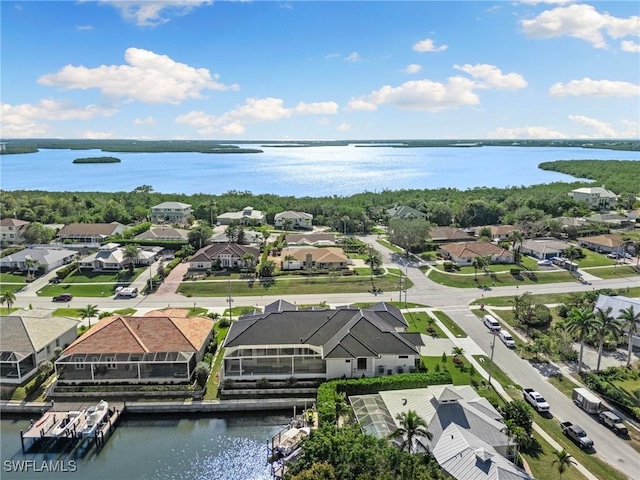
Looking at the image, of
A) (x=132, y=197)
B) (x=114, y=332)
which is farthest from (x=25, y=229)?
(x=114, y=332)

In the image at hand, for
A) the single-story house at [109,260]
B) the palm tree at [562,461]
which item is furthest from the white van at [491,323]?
the single-story house at [109,260]

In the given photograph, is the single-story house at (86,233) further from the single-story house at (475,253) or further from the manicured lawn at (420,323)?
the single-story house at (475,253)

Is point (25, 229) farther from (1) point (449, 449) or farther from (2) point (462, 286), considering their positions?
(1) point (449, 449)

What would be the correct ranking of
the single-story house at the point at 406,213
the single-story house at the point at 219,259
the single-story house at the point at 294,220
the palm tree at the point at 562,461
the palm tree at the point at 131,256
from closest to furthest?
the palm tree at the point at 562,461 < the palm tree at the point at 131,256 < the single-story house at the point at 219,259 < the single-story house at the point at 406,213 < the single-story house at the point at 294,220

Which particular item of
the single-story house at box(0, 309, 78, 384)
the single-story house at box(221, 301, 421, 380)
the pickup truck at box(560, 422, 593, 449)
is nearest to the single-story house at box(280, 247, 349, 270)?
the single-story house at box(221, 301, 421, 380)

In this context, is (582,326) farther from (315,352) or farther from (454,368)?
(315,352)

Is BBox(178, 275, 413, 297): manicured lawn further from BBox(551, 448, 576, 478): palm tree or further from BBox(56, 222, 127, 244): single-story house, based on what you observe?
BBox(551, 448, 576, 478): palm tree

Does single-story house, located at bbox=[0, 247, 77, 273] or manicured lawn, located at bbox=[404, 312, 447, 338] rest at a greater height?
single-story house, located at bbox=[0, 247, 77, 273]
